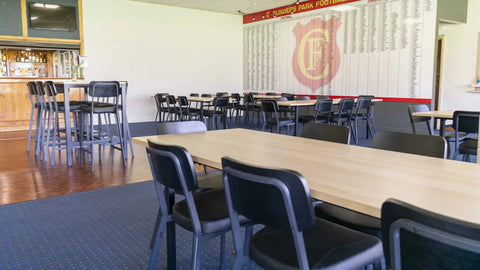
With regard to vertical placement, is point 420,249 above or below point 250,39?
below

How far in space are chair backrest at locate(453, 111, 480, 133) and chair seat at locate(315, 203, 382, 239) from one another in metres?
2.43

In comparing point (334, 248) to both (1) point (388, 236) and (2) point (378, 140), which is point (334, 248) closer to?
(1) point (388, 236)

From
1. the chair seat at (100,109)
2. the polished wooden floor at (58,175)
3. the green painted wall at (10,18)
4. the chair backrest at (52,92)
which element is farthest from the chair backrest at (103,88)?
the green painted wall at (10,18)

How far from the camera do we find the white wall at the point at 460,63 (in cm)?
770

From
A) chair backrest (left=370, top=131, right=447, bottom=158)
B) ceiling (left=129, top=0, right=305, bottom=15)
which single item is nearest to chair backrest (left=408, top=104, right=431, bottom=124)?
chair backrest (left=370, top=131, right=447, bottom=158)

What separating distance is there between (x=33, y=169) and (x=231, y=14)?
8.11 metres

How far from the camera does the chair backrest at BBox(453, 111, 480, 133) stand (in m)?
3.52

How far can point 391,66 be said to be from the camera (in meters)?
7.77

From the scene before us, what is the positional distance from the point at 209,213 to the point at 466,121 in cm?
296

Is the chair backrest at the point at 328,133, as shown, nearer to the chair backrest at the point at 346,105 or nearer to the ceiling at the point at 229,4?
the chair backrest at the point at 346,105

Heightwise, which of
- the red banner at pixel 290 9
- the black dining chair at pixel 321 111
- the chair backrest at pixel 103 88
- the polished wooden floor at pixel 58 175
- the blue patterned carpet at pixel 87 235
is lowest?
the blue patterned carpet at pixel 87 235

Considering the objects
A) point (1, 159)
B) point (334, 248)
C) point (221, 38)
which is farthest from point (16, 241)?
A: point (221, 38)

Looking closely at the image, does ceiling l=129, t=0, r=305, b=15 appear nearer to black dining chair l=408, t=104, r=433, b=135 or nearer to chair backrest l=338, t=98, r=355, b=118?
chair backrest l=338, t=98, r=355, b=118

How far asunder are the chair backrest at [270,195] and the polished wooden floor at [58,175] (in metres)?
2.81
